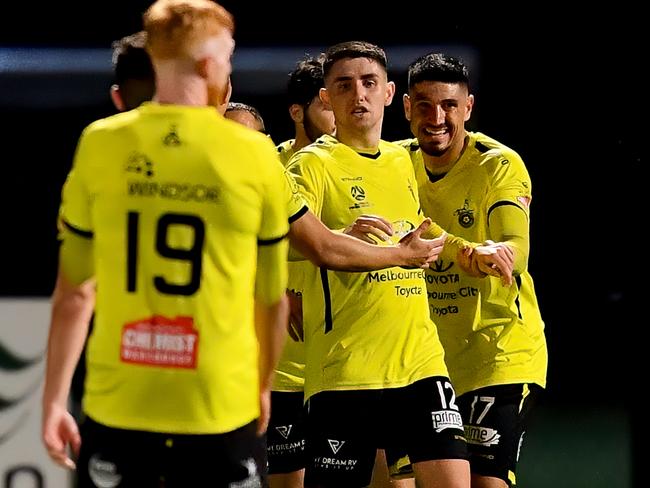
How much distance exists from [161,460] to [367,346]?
1.91 metres

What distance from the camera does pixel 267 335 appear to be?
3.72 m

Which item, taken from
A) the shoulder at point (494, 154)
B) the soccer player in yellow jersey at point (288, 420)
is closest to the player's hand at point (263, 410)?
the shoulder at point (494, 154)

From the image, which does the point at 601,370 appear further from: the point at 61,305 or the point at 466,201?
the point at 61,305

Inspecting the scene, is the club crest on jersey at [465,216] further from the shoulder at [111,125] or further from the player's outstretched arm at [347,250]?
the shoulder at [111,125]

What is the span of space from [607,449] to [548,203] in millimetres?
1315

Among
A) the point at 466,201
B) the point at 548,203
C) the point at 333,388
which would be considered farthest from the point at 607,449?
the point at 333,388

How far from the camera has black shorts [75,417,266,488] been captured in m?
3.55

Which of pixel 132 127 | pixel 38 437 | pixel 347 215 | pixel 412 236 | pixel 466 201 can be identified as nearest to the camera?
pixel 132 127

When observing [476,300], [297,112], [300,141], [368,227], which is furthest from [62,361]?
[297,112]

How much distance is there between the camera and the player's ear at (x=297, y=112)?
697 centimetres

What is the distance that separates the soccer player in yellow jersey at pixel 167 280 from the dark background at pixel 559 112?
4348 mm

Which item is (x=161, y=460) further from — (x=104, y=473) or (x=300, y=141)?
(x=300, y=141)

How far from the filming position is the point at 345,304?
5.43 meters

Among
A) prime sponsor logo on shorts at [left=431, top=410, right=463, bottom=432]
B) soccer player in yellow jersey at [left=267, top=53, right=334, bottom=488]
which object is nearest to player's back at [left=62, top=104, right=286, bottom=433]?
prime sponsor logo on shorts at [left=431, top=410, right=463, bottom=432]
